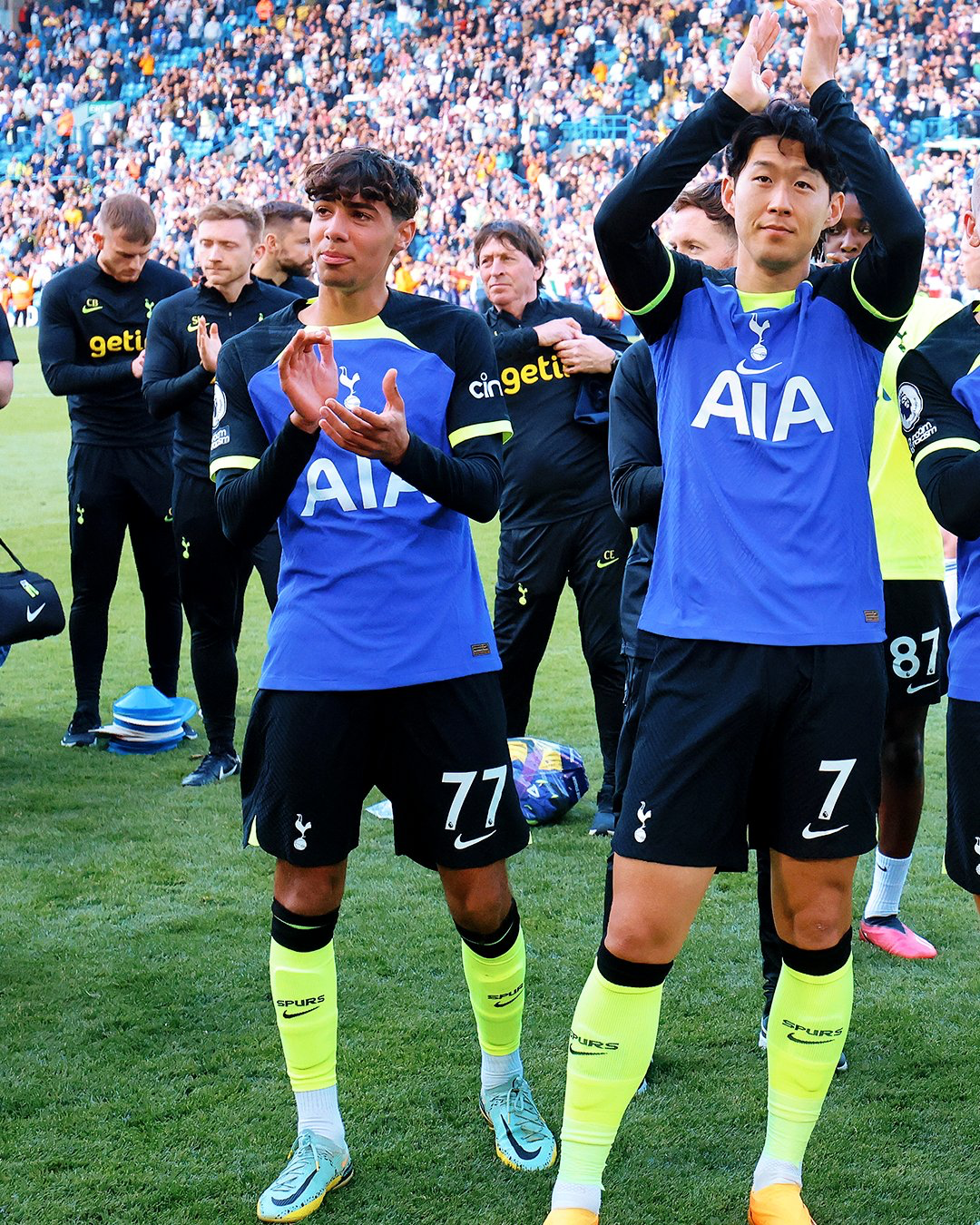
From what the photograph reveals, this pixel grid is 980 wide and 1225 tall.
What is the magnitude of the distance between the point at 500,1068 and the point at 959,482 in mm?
1592

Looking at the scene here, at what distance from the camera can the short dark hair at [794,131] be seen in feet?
8.23

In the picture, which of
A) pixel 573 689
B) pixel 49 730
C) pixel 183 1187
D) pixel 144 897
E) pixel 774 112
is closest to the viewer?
pixel 774 112

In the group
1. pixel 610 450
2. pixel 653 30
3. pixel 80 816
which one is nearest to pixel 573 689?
pixel 80 816

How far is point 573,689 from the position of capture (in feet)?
24.1

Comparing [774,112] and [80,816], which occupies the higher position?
[774,112]

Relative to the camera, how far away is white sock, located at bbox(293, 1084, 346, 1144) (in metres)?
2.82

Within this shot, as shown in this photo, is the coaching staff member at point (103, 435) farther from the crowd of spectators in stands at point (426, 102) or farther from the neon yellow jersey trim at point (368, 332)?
the crowd of spectators in stands at point (426, 102)

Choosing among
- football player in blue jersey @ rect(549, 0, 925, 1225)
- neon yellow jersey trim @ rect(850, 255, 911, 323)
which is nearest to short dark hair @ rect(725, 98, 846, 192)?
football player in blue jersey @ rect(549, 0, 925, 1225)

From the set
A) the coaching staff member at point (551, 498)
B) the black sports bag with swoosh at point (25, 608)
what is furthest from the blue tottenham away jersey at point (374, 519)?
the coaching staff member at point (551, 498)

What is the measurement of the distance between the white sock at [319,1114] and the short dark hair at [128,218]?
4.33 metres

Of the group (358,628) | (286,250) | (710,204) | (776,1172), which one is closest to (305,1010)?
(358,628)

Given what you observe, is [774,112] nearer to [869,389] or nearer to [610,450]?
[869,389]

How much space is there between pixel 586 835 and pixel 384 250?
113 inches

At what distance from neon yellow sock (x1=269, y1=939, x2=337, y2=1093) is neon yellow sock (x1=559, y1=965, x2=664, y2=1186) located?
0.54 meters
